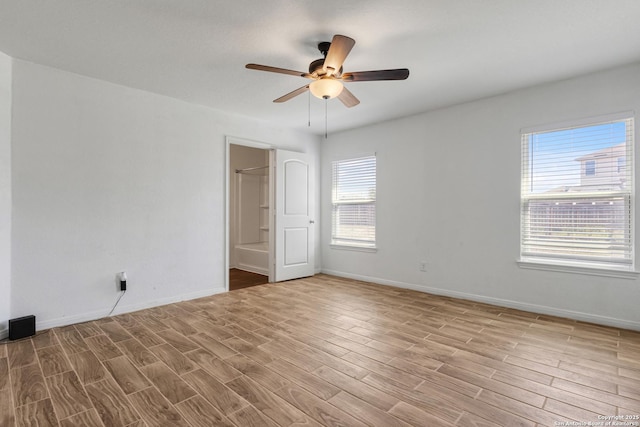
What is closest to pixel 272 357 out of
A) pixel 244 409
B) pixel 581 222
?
pixel 244 409

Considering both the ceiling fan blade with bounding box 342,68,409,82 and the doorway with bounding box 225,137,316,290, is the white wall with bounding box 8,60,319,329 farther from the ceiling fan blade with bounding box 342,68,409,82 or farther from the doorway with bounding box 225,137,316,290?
the ceiling fan blade with bounding box 342,68,409,82

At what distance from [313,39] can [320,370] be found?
2535mm

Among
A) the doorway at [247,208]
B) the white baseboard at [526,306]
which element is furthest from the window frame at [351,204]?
the doorway at [247,208]

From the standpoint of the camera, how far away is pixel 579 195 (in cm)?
321

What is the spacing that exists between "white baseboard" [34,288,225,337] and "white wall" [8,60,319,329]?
11mm

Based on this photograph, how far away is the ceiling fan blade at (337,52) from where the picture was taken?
2035mm

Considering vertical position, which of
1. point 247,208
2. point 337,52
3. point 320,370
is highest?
point 337,52

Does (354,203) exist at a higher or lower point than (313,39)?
lower

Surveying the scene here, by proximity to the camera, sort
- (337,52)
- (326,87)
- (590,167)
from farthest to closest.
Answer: (590,167) → (326,87) → (337,52)

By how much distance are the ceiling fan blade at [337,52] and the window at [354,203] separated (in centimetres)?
280

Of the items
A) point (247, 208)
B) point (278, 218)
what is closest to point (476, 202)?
point (278, 218)

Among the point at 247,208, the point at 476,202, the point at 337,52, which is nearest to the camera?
the point at 337,52

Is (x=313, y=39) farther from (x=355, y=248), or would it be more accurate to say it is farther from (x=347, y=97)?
(x=355, y=248)

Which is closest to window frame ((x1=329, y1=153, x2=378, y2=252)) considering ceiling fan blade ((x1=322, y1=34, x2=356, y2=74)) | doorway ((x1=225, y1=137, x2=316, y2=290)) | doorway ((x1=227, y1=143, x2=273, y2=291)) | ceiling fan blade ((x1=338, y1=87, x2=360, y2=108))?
doorway ((x1=225, y1=137, x2=316, y2=290))
